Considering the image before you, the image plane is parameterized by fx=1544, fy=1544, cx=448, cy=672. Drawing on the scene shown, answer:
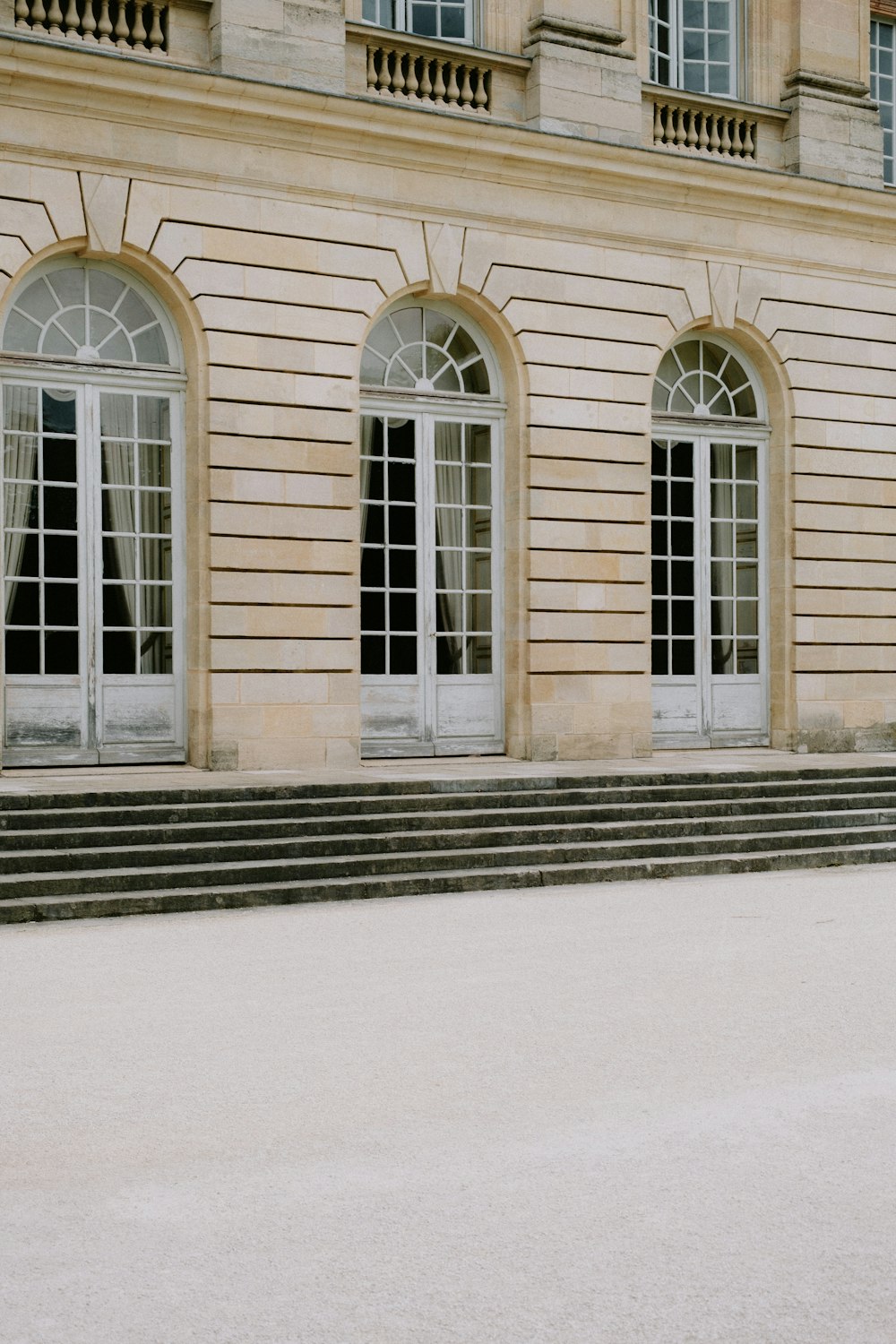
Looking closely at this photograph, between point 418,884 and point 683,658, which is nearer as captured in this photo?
point 418,884

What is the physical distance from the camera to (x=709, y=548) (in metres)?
15.8

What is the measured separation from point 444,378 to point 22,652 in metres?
4.70

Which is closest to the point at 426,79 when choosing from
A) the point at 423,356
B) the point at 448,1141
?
the point at 423,356

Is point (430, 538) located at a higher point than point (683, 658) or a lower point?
higher

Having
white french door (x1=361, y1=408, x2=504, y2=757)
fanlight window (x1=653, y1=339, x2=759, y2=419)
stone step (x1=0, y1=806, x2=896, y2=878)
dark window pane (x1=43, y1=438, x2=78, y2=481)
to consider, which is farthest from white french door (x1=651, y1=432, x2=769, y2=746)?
dark window pane (x1=43, y1=438, x2=78, y2=481)

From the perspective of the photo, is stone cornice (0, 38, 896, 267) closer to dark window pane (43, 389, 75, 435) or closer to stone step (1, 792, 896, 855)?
dark window pane (43, 389, 75, 435)

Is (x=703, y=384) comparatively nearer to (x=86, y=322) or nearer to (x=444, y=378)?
(x=444, y=378)

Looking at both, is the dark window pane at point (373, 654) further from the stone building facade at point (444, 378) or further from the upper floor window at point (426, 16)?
the upper floor window at point (426, 16)

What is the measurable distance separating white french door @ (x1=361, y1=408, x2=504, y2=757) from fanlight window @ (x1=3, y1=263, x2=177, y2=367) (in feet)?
7.05

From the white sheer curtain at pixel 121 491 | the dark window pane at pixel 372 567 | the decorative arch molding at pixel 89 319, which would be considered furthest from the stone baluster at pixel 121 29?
the dark window pane at pixel 372 567

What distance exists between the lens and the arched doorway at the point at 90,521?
1275 cm

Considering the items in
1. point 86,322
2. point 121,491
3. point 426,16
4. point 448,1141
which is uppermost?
point 426,16

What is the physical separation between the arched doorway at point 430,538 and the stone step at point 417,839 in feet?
10.1

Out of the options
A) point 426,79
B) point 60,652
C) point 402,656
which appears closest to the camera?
point 60,652
